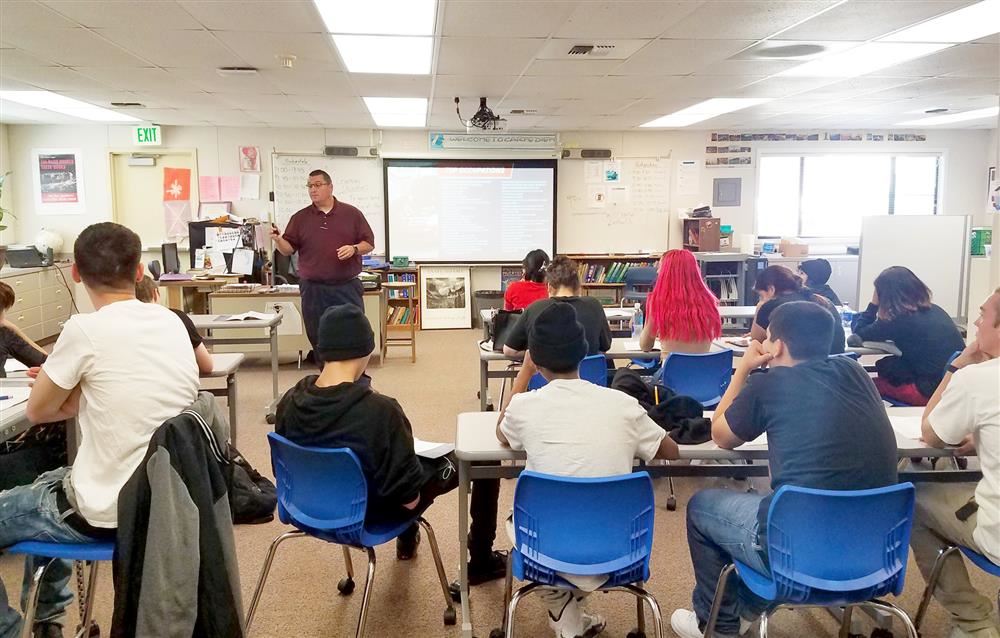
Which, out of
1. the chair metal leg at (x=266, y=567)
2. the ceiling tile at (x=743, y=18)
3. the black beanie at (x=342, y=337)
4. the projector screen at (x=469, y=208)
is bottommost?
the chair metal leg at (x=266, y=567)

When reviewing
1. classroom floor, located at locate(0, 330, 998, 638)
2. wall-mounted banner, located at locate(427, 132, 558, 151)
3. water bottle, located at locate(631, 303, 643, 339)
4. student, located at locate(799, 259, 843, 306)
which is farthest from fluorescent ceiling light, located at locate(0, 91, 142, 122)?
student, located at locate(799, 259, 843, 306)

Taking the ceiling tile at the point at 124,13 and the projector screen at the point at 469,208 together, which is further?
the projector screen at the point at 469,208

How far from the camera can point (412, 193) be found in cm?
899

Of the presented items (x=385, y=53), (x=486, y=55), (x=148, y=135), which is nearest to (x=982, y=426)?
(x=486, y=55)

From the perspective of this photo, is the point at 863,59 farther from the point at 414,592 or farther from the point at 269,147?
the point at 269,147

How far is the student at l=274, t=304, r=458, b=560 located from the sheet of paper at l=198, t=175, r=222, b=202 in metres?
7.28

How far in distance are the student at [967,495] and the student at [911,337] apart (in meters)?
1.37

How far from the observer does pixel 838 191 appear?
973cm

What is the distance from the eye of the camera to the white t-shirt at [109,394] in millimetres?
1895

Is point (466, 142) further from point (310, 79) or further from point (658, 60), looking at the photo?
point (658, 60)

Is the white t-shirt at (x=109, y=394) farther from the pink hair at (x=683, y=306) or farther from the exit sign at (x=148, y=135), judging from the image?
the exit sign at (x=148, y=135)

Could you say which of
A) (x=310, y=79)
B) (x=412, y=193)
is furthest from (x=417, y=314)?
(x=310, y=79)

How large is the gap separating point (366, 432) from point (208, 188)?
299 inches

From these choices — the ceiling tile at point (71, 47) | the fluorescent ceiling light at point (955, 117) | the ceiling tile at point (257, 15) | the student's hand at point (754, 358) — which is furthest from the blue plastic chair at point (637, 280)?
the student's hand at point (754, 358)
